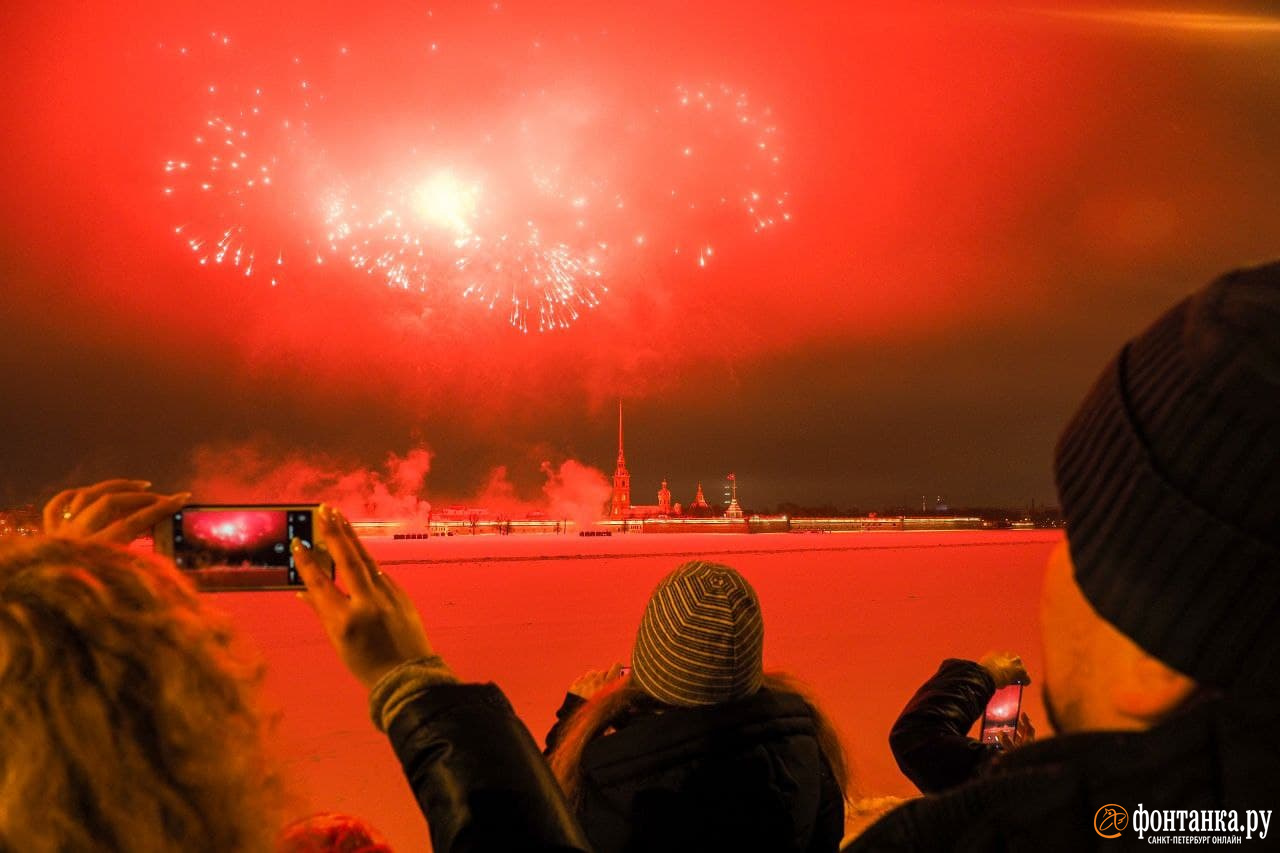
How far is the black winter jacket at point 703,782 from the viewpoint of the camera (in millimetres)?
2021

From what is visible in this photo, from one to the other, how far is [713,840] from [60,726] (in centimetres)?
148

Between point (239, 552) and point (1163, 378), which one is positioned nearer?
point (1163, 378)

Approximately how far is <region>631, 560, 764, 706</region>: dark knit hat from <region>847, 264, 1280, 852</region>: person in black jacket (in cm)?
120

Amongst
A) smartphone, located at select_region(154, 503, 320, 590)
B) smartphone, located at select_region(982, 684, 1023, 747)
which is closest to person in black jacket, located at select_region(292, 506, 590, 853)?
smartphone, located at select_region(154, 503, 320, 590)

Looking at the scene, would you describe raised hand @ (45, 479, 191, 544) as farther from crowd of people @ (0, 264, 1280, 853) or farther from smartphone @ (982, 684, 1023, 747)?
smartphone @ (982, 684, 1023, 747)

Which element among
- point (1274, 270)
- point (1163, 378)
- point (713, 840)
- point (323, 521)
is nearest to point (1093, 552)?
point (1163, 378)

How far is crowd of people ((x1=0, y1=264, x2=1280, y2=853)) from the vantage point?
0.84m

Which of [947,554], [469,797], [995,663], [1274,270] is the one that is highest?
[1274,270]

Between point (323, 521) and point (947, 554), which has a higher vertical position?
point (323, 521)

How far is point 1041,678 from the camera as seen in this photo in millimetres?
1148

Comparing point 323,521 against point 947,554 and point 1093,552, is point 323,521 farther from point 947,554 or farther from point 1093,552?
point 947,554

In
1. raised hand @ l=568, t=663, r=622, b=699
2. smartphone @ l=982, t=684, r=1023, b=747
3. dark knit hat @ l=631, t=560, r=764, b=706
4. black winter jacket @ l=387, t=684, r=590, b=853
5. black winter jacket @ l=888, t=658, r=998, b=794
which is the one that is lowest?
smartphone @ l=982, t=684, r=1023, b=747

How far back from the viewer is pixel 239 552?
196 cm

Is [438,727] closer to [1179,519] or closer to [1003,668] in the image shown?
[1179,519]
